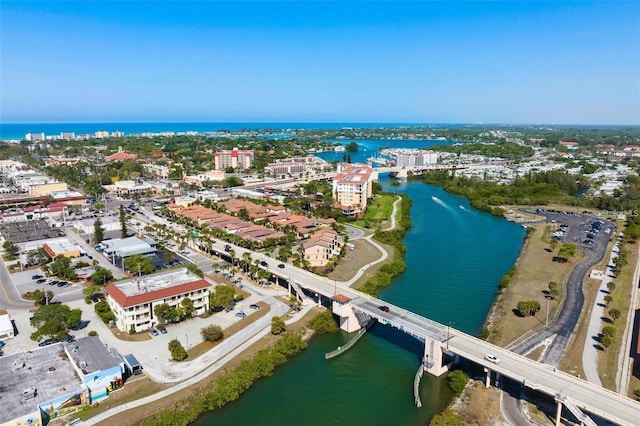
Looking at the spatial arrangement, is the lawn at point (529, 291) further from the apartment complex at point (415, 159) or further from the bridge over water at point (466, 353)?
the apartment complex at point (415, 159)

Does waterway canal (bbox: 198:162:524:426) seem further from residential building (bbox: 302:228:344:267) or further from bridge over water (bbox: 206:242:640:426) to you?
residential building (bbox: 302:228:344:267)

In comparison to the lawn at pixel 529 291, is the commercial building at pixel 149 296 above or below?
above

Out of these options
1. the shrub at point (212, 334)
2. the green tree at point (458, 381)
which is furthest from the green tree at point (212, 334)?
the green tree at point (458, 381)

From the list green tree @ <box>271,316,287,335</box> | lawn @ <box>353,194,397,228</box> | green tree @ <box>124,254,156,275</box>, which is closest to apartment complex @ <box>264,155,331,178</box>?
lawn @ <box>353,194,397,228</box>

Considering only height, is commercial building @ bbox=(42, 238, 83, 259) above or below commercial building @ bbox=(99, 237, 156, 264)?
below

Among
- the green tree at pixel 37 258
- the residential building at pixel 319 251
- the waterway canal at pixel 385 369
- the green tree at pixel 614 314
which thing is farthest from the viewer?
the green tree at pixel 37 258

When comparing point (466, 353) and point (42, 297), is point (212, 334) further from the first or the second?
point (466, 353)

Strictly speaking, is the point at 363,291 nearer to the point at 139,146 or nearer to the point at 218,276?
the point at 218,276
